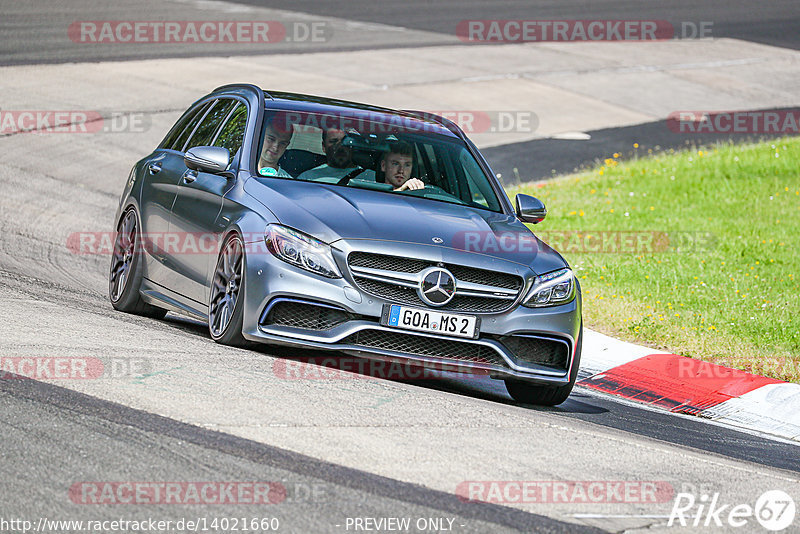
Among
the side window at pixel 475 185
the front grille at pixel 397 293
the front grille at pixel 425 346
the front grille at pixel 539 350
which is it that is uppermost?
the side window at pixel 475 185

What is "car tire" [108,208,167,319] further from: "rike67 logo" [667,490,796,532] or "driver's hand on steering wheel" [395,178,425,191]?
"rike67 logo" [667,490,796,532]

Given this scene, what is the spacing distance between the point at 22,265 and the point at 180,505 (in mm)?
6665

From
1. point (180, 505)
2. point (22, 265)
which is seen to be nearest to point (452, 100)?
point (22, 265)

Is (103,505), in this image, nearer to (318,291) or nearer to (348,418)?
(348,418)

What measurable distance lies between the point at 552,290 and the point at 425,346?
95 centimetres

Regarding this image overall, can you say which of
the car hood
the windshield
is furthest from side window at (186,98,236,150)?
the car hood

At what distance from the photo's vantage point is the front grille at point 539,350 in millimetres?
7543

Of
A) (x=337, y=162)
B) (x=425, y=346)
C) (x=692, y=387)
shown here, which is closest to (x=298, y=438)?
(x=425, y=346)

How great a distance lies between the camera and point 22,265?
35.5 ft

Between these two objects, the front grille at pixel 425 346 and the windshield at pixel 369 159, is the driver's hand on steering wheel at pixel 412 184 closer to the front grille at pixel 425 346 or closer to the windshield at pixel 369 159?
the windshield at pixel 369 159

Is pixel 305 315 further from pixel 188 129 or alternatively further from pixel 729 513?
pixel 188 129

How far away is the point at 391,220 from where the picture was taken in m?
7.58

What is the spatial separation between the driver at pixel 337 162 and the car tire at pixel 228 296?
904 mm

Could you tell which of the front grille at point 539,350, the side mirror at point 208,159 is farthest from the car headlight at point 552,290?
the side mirror at point 208,159
